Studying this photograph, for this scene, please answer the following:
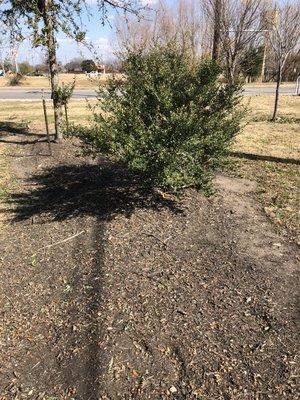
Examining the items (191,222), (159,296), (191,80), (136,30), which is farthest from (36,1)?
(136,30)

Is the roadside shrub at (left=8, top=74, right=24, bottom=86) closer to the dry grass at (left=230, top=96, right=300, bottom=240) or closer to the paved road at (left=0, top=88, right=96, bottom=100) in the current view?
the paved road at (left=0, top=88, right=96, bottom=100)

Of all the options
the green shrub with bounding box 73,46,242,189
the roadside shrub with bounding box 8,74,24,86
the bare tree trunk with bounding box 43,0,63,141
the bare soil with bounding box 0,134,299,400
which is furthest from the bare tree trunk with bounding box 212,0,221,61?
the roadside shrub with bounding box 8,74,24,86

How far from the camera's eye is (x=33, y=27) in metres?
8.34

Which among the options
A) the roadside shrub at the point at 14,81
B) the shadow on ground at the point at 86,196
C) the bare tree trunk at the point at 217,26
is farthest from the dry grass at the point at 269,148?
the roadside shrub at the point at 14,81

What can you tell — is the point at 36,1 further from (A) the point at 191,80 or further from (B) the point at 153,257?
(B) the point at 153,257

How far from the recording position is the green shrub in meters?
4.79

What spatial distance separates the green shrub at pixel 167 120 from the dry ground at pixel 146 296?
2.30ft

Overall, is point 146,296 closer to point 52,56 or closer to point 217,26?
point 52,56

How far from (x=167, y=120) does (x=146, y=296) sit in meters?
2.11

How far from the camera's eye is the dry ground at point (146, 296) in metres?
2.90

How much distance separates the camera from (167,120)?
15.8 ft

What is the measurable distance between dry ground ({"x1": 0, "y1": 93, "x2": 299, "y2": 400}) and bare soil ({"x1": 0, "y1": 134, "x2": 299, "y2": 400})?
11 millimetres

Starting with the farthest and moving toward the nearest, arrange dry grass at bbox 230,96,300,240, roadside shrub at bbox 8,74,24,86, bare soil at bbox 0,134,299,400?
roadside shrub at bbox 8,74,24,86 < dry grass at bbox 230,96,300,240 < bare soil at bbox 0,134,299,400

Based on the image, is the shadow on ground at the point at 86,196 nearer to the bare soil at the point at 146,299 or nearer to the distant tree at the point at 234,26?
the bare soil at the point at 146,299
